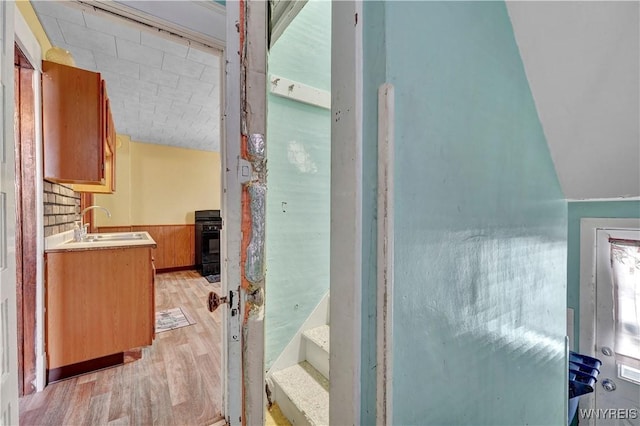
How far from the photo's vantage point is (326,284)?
6.23 feet

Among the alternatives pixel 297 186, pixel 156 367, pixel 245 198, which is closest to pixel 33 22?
pixel 297 186

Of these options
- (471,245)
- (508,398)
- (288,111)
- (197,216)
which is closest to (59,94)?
(288,111)

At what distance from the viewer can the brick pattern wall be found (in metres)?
1.97

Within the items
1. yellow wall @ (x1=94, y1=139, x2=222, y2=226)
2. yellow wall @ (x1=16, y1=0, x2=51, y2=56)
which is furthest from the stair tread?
yellow wall @ (x1=94, y1=139, x2=222, y2=226)

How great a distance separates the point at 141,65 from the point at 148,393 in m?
2.73

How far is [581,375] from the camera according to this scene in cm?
171

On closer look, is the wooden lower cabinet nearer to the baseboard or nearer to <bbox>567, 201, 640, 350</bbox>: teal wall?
the baseboard

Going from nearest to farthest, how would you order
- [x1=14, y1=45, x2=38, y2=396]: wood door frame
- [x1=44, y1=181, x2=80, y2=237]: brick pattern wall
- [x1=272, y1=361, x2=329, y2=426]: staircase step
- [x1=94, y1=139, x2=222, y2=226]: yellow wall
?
[x1=272, y1=361, x2=329, y2=426]: staircase step → [x1=14, y1=45, x2=38, y2=396]: wood door frame → [x1=44, y1=181, x2=80, y2=237]: brick pattern wall → [x1=94, y1=139, x2=222, y2=226]: yellow wall

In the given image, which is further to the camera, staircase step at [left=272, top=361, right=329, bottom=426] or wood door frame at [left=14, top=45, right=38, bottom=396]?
wood door frame at [left=14, top=45, right=38, bottom=396]

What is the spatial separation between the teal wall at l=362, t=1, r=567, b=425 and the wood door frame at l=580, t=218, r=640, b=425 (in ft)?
2.54

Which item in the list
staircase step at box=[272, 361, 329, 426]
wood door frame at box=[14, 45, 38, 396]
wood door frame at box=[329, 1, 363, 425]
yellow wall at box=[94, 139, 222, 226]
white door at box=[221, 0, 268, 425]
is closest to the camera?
wood door frame at box=[329, 1, 363, 425]

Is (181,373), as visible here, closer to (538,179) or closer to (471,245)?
(471,245)

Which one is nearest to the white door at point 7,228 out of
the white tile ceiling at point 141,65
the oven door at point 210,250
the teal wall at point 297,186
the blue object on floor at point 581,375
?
the white tile ceiling at point 141,65

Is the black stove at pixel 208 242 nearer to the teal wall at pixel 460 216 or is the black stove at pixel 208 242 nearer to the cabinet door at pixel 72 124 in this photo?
the cabinet door at pixel 72 124
